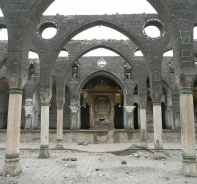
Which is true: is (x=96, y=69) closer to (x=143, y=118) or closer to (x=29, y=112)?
(x=29, y=112)

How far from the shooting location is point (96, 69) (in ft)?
75.9

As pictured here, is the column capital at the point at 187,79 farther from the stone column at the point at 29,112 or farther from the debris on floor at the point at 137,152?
the stone column at the point at 29,112

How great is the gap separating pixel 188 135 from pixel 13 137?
16.5 ft

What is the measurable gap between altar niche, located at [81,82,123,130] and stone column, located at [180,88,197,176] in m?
19.0

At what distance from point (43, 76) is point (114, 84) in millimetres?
18723

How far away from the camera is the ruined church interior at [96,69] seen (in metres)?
6.56

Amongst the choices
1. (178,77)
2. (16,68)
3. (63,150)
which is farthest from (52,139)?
(178,77)

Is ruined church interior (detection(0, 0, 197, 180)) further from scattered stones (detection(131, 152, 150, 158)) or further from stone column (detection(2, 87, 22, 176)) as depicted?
scattered stones (detection(131, 152, 150, 158))

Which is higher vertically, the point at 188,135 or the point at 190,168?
the point at 188,135

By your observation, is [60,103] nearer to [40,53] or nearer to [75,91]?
[40,53]

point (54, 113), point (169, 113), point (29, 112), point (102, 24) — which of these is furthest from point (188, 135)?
point (54, 113)

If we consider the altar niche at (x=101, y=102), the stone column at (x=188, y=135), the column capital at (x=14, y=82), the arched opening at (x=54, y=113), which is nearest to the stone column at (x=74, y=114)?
the altar niche at (x=101, y=102)

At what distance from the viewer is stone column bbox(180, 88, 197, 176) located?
20.5 feet

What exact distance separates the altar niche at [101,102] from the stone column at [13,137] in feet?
62.3
